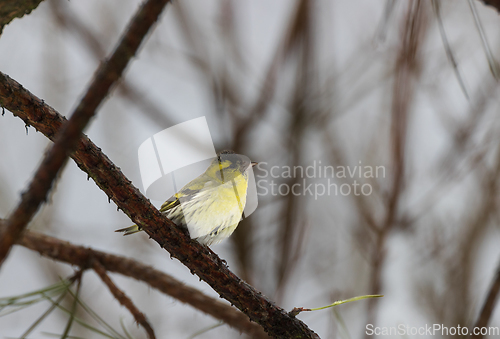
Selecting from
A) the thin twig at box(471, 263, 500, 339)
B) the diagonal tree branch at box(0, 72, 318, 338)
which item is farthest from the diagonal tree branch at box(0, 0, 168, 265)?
the thin twig at box(471, 263, 500, 339)

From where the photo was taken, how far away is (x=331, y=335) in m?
1.38

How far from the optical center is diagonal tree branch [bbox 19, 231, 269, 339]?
1238 mm

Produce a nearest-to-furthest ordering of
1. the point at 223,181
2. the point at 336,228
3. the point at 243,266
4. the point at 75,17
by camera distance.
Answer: the point at 223,181 < the point at 75,17 < the point at 243,266 < the point at 336,228

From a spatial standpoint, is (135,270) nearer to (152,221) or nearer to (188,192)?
(188,192)

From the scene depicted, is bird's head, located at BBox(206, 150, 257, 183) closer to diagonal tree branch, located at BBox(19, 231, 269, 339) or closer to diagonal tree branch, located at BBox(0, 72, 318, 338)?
diagonal tree branch, located at BBox(0, 72, 318, 338)

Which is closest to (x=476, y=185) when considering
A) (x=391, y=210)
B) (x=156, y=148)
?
(x=391, y=210)

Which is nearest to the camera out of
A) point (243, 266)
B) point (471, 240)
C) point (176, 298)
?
point (176, 298)

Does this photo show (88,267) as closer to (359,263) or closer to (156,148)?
(156,148)

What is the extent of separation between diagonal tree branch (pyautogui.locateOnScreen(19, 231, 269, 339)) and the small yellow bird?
0.19 meters

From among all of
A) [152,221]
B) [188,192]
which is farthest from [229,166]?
[152,221]

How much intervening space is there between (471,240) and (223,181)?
235cm

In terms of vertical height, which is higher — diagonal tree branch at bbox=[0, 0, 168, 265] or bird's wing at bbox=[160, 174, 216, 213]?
bird's wing at bbox=[160, 174, 216, 213]

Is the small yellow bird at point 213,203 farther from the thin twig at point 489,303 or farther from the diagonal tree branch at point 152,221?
the thin twig at point 489,303

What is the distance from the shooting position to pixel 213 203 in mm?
1165
